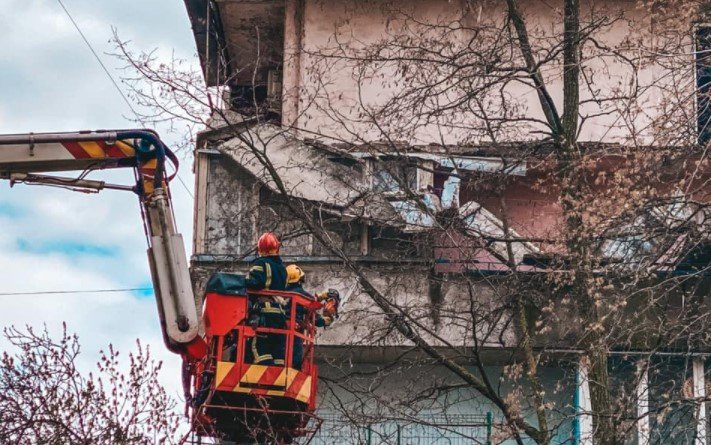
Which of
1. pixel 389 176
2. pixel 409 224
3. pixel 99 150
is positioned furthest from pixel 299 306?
pixel 389 176

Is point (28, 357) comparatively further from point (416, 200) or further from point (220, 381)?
point (416, 200)

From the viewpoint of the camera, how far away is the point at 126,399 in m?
15.8

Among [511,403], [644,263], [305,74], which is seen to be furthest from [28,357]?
[305,74]

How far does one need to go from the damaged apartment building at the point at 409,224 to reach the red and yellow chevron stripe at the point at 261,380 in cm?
112

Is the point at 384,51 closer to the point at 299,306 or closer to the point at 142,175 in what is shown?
the point at 299,306

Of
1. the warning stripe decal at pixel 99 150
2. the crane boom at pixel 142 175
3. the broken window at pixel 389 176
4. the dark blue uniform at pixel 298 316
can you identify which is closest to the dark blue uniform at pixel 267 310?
the dark blue uniform at pixel 298 316

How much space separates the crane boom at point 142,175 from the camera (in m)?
13.1

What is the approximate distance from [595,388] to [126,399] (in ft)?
16.9

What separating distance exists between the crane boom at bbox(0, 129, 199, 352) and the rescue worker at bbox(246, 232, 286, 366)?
1218 millimetres

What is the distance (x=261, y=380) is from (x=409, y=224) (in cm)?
313

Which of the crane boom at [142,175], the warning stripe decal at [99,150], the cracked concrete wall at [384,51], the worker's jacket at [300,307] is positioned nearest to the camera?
the crane boom at [142,175]

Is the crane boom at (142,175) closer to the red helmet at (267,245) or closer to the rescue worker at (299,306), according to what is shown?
the red helmet at (267,245)

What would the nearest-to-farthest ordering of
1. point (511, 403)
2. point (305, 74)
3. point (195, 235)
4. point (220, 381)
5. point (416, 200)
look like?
point (220, 381)
point (511, 403)
point (416, 200)
point (195, 235)
point (305, 74)

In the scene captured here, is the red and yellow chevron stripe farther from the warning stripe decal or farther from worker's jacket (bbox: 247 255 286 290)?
the warning stripe decal
